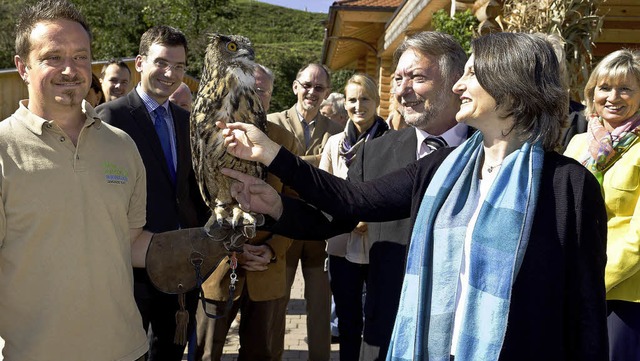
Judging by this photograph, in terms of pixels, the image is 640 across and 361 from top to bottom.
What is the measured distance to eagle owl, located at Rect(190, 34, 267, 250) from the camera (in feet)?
Result: 8.21

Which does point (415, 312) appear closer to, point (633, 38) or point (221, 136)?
point (221, 136)

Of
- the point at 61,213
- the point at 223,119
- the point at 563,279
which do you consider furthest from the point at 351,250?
the point at 61,213

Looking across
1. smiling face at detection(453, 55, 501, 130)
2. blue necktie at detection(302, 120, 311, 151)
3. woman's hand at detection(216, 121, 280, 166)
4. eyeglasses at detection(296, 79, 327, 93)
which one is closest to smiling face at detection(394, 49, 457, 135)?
smiling face at detection(453, 55, 501, 130)

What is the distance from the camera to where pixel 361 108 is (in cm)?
531

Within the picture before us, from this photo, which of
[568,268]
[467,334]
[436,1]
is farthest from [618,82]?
[436,1]

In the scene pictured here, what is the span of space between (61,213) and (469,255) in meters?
1.38

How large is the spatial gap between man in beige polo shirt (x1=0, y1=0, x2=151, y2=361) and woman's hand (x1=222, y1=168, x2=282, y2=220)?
417mm

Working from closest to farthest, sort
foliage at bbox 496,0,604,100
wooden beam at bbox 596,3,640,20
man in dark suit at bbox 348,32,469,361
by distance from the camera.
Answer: man in dark suit at bbox 348,32,469,361 → foliage at bbox 496,0,604,100 → wooden beam at bbox 596,3,640,20

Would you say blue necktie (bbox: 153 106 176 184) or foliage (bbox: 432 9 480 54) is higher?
foliage (bbox: 432 9 480 54)

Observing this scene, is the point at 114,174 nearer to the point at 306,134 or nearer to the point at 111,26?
the point at 306,134

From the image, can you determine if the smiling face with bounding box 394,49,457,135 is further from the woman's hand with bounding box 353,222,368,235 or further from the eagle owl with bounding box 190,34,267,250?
the woman's hand with bounding box 353,222,368,235

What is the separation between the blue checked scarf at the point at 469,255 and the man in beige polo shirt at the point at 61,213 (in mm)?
1047

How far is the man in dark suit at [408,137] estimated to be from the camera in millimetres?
2830

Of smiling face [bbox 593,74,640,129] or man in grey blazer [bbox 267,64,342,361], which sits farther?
man in grey blazer [bbox 267,64,342,361]
